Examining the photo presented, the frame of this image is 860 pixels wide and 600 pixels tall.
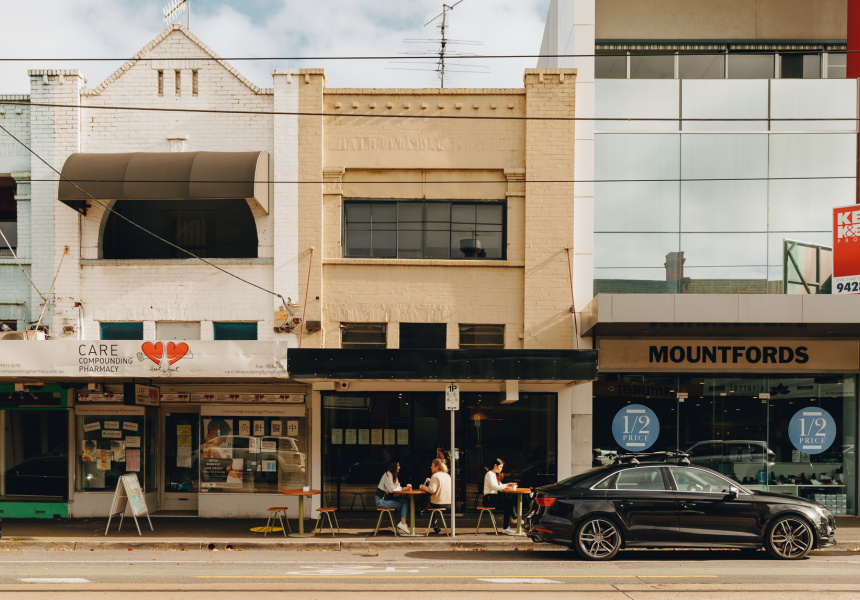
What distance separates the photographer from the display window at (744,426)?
1723 cm

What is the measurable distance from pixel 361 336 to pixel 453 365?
10.9ft

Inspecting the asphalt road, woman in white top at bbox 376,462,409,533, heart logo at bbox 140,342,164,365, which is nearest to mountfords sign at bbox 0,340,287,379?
heart logo at bbox 140,342,164,365

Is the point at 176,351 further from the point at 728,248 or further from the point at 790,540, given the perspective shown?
the point at 728,248

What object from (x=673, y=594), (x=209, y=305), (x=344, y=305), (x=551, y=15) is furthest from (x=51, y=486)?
(x=551, y=15)

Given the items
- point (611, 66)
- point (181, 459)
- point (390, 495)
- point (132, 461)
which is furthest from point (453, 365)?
point (611, 66)

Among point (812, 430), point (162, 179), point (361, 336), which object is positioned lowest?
point (812, 430)

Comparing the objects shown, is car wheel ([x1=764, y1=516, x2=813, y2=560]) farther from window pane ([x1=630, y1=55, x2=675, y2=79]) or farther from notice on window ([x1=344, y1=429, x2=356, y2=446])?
window pane ([x1=630, y1=55, x2=675, y2=79])

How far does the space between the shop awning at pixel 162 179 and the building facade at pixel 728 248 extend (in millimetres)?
7388

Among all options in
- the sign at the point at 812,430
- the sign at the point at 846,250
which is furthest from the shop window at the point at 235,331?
the sign at the point at 846,250

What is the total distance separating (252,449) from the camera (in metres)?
17.4

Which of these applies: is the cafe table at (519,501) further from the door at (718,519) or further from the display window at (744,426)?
the door at (718,519)

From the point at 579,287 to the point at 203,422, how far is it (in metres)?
8.64

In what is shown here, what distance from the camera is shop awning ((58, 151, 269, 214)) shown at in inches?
643

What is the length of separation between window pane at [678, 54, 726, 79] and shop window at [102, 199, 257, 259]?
34.0 feet
